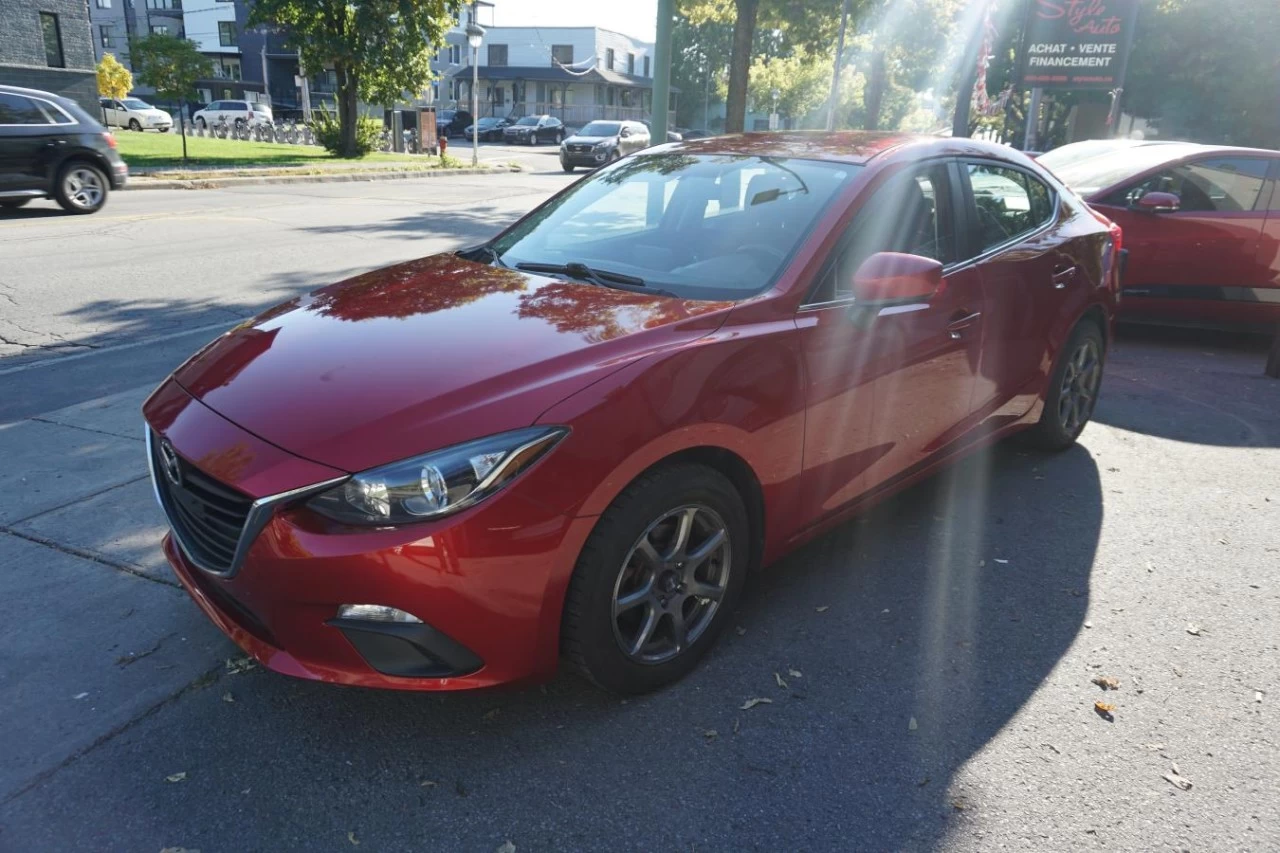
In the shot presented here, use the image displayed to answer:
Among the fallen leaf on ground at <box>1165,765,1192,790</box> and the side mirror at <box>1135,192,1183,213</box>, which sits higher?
the side mirror at <box>1135,192,1183,213</box>

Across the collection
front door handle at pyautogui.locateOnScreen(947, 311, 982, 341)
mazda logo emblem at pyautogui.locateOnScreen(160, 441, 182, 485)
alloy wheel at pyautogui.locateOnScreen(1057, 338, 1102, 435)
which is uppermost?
front door handle at pyautogui.locateOnScreen(947, 311, 982, 341)

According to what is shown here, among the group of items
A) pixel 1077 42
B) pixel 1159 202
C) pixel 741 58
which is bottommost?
pixel 1159 202

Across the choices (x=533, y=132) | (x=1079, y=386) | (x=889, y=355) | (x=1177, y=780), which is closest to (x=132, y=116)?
(x=533, y=132)

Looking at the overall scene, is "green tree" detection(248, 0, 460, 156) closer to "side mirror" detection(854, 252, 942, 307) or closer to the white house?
"side mirror" detection(854, 252, 942, 307)

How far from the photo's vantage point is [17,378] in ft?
19.4

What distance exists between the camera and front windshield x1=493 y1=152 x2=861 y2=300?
3.36 metres

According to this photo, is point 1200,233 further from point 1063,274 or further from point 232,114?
point 232,114

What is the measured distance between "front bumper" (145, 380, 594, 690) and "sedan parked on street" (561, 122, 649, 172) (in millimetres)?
28539

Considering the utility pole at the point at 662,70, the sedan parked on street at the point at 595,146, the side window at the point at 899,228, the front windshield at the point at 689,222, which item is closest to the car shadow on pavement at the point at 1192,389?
the side window at the point at 899,228

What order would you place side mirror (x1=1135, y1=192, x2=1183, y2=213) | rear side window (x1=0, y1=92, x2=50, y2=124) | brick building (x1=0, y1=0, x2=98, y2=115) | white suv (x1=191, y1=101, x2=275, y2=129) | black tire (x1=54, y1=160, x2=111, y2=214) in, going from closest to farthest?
1. side mirror (x1=1135, y1=192, x2=1183, y2=213)
2. rear side window (x1=0, y1=92, x2=50, y2=124)
3. black tire (x1=54, y1=160, x2=111, y2=214)
4. brick building (x1=0, y1=0, x2=98, y2=115)
5. white suv (x1=191, y1=101, x2=275, y2=129)

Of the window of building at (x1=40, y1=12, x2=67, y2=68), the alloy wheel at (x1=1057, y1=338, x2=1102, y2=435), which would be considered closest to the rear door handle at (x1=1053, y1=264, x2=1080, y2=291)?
the alloy wheel at (x1=1057, y1=338, x2=1102, y2=435)

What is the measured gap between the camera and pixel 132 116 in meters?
42.4

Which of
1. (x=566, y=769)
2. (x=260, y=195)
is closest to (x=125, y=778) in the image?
(x=566, y=769)

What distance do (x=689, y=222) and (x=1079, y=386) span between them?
2.65 m
